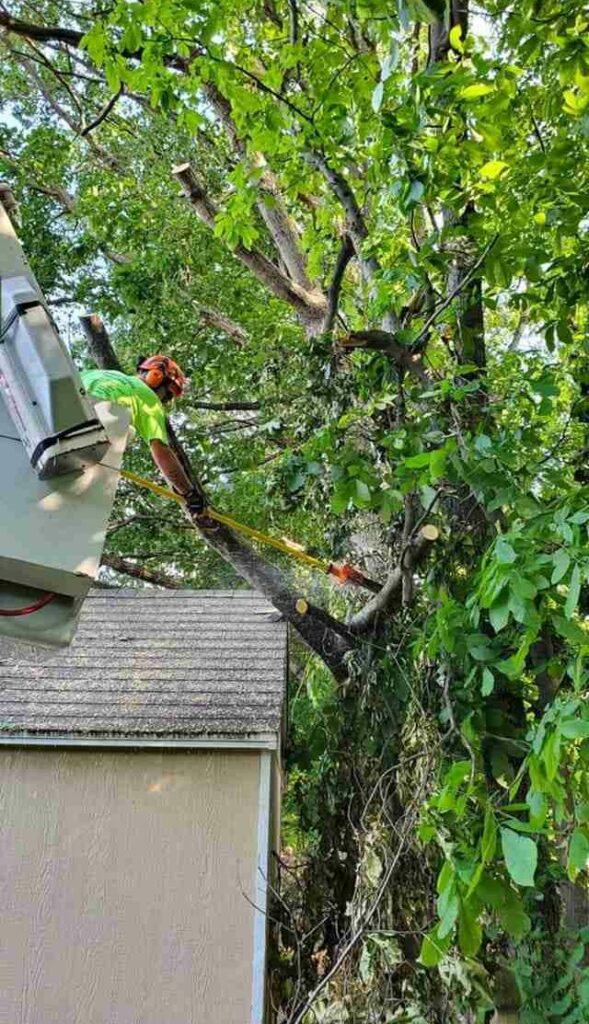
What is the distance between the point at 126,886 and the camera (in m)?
4.42

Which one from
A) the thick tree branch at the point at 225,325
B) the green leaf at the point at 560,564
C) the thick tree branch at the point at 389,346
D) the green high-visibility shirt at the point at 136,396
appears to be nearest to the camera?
the green leaf at the point at 560,564

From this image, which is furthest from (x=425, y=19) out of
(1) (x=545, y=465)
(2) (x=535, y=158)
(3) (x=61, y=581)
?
(3) (x=61, y=581)

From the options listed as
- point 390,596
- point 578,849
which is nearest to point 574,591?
point 578,849

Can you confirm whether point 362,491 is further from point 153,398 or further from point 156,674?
point 156,674

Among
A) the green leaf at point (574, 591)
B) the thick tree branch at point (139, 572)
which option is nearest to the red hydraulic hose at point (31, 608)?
the green leaf at point (574, 591)

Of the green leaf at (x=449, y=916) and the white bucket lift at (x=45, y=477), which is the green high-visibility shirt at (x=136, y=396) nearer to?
the white bucket lift at (x=45, y=477)

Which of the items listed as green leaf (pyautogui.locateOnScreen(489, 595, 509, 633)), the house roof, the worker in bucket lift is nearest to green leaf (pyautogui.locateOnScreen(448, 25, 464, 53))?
the worker in bucket lift

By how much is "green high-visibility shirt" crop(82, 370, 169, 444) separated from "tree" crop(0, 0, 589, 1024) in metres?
0.69

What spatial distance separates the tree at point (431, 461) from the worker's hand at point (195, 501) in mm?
412

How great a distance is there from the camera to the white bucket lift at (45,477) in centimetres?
172

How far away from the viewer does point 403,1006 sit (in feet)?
11.9

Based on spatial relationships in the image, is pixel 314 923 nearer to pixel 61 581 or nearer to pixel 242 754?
pixel 242 754

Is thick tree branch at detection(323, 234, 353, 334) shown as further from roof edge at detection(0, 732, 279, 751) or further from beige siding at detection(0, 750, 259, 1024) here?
beige siding at detection(0, 750, 259, 1024)

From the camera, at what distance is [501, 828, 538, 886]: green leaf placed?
157 centimetres
